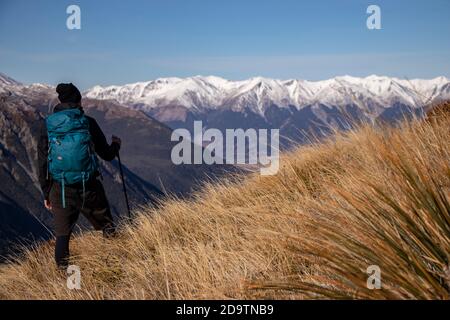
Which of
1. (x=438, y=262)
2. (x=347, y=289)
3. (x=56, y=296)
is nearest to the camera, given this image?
(x=438, y=262)

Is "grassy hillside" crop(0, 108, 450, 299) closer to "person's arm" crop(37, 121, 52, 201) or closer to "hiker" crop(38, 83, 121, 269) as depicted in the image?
"hiker" crop(38, 83, 121, 269)

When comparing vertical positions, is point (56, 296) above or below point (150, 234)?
below

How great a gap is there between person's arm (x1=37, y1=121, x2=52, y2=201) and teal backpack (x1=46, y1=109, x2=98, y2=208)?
7cm

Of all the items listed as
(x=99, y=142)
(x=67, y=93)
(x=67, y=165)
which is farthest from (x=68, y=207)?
(x=67, y=93)

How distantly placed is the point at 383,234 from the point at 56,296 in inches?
103

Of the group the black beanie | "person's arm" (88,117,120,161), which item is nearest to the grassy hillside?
"person's arm" (88,117,120,161)

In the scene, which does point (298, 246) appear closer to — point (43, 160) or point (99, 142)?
point (99, 142)

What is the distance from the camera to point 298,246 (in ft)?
→ 10.7

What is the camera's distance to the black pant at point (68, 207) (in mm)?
4859

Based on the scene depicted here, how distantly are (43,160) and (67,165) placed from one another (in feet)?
1.17

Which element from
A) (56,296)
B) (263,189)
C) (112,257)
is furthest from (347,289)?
(263,189)

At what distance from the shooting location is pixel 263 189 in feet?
20.8

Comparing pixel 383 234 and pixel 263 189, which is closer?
pixel 383 234
